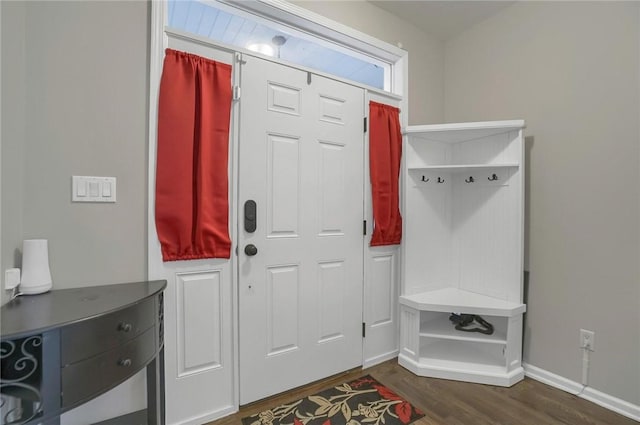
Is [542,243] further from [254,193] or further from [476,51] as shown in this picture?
[254,193]

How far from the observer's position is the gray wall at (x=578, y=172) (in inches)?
69.7

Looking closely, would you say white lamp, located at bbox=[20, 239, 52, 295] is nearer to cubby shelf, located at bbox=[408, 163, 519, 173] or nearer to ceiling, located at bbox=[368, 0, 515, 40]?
cubby shelf, located at bbox=[408, 163, 519, 173]

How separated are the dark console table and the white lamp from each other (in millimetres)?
36

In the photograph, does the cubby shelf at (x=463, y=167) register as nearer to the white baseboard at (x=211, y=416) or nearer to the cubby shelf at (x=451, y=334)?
the cubby shelf at (x=451, y=334)

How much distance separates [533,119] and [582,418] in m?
1.91

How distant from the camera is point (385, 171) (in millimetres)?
2324

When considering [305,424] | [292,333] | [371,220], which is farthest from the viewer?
Answer: [371,220]

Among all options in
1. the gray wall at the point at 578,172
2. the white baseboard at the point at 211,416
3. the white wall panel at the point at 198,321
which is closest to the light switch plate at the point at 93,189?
the white wall panel at the point at 198,321

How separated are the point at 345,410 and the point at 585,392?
5.00ft

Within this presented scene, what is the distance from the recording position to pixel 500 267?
2.26m

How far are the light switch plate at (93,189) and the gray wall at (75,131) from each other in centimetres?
3

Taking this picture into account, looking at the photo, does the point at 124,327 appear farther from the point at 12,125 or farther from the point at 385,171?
the point at 385,171

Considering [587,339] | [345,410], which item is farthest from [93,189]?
[587,339]

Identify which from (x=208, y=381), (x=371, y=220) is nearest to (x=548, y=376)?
(x=371, y=220)
